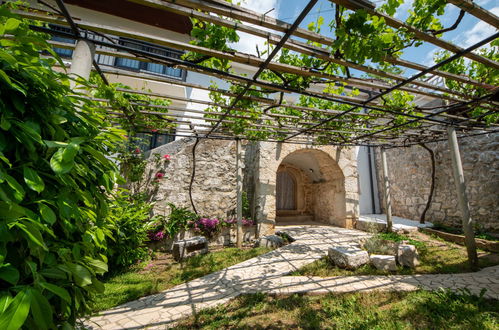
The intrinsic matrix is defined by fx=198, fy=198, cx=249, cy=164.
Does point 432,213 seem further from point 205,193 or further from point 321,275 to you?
point 205,193

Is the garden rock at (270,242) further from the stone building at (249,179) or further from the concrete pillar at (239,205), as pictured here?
the stone building at (249,179)

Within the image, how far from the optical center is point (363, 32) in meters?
1.62

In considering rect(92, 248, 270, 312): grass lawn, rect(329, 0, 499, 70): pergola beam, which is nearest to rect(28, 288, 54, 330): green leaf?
rect(329, 0, 499, 70): pergola beam

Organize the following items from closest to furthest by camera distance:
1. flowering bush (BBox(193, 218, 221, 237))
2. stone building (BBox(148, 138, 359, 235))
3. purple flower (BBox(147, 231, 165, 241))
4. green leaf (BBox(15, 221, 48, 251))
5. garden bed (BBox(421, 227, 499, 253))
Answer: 1. green leaf (BBox(15, 221, 48, 251))
2. garden bed (BBox(421, 227, 499, 253))
3. purple flower (BBox(147, 231, 165, 241))
4. flowering bush (BBox(193, 218, 221, 237))
5. stone building (BBox(148, 138, 359, 235))

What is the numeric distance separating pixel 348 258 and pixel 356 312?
1.28 metres

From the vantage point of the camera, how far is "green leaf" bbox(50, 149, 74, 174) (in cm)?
77

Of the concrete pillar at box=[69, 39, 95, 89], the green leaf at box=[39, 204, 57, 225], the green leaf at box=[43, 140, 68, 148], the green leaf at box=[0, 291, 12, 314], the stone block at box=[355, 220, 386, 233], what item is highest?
the concrete pillar at box=[69, 39, 95, 89]

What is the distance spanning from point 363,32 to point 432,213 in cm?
826

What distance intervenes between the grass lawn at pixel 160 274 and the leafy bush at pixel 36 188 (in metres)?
2.37

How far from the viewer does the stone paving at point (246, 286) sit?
2.51 metres

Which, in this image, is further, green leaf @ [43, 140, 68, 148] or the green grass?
the green grass

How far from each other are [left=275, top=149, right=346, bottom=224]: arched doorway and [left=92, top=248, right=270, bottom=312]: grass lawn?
4154 mm

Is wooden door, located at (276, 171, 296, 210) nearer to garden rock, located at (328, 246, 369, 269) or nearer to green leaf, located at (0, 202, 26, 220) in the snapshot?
garden rock, located at (328, 246, 369, 269)

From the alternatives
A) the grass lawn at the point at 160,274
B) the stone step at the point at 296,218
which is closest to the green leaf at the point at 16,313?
the grass lawn at the point at 160,274
